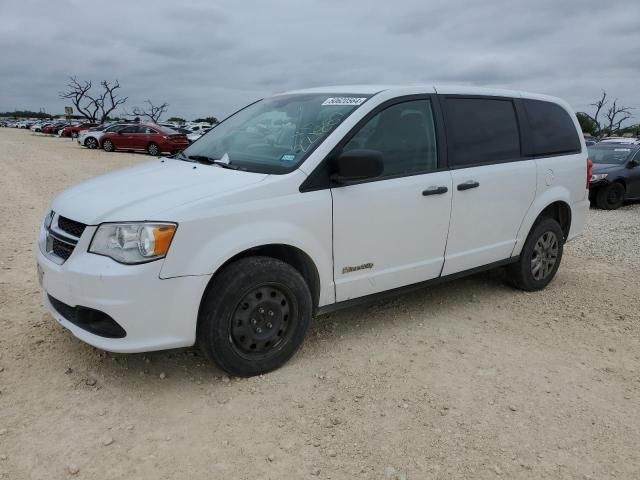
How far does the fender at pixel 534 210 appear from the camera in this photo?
4.84 m

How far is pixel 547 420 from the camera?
3.06 metres

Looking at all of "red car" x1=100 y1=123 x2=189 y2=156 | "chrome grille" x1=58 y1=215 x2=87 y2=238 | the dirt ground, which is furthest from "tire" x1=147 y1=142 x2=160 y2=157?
"chrome grille" x1=58 y1=215 x2=87 y2=238

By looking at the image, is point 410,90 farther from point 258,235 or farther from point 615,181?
point 615,181

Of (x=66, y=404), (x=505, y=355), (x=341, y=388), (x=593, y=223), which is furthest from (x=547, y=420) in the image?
(x=593, y=223)

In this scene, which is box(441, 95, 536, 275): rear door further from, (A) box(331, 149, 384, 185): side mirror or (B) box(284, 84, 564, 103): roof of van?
(A) box(331, 149, 384, 185): side mirror

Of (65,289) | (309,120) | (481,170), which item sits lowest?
(65,289)

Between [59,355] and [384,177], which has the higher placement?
[384,177]

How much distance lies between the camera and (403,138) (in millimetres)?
3938

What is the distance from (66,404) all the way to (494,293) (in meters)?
3.77

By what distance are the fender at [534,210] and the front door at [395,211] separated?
3.48ft

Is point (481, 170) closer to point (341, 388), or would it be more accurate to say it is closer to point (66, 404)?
point (341, 388)

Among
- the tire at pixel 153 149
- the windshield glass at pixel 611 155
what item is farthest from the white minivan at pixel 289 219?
the tire at pixel 153 149

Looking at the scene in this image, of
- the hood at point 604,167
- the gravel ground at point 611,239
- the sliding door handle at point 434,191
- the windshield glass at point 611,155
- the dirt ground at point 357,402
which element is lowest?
the gravel ground at point 611,239

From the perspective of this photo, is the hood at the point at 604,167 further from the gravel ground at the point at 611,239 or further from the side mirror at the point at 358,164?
the side mirror at the point at 358,164
